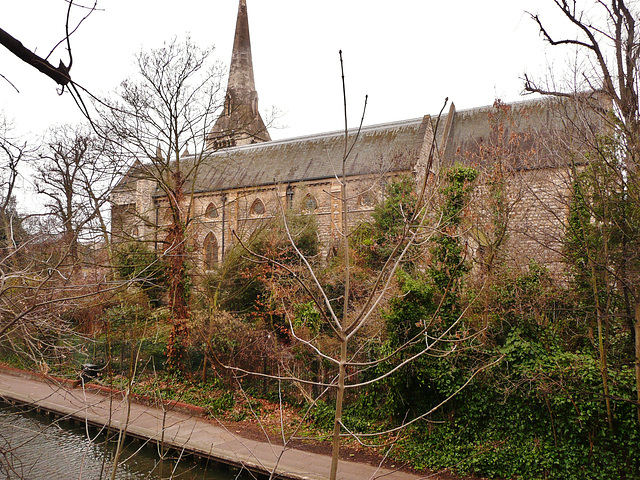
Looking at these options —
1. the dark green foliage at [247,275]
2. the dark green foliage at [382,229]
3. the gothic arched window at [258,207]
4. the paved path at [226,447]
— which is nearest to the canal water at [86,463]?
the paved path at [226,447]

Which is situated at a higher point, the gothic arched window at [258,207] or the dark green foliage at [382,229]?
the gothic arched window at [258,207]

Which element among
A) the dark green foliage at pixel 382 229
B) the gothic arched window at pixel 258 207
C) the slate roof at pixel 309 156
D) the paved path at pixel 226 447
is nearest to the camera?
the paved path at pixel 226 447

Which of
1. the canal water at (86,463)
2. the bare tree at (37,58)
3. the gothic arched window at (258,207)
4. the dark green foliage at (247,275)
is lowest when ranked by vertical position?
the canal water at (86,463)

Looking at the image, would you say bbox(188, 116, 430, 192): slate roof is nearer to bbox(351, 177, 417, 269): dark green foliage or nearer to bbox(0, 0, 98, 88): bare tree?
bbox(351, 177, 417, 269): dark green foliage

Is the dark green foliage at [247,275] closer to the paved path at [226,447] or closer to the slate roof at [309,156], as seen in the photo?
the paved path at [226,447]

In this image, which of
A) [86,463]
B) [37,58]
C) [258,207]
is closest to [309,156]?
[258,207]

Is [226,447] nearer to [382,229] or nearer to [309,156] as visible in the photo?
[382,229]

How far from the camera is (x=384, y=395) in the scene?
34.5 feet

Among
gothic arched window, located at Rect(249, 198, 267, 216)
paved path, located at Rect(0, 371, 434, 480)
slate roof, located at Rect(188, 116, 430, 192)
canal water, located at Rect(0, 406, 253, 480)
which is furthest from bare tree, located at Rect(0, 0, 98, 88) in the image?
gothic arched window, located at Rect(249, 198, 267, 216)

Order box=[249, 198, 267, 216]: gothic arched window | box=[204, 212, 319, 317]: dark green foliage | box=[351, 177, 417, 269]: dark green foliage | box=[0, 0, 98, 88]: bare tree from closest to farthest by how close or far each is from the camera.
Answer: box=[0, 0, 98, 88]: bare tree → box=[351, 177, 417, 269]: dark green foliage → box=[204, 212, 319, 317]: dark green foliage → box=[249, 198, 267, 216]: gothic arched window

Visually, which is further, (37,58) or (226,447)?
(226,447)

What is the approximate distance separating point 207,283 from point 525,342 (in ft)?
29.8

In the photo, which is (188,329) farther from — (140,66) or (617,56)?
(617,56)

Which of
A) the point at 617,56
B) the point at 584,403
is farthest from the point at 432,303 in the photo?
the point at 617,56
